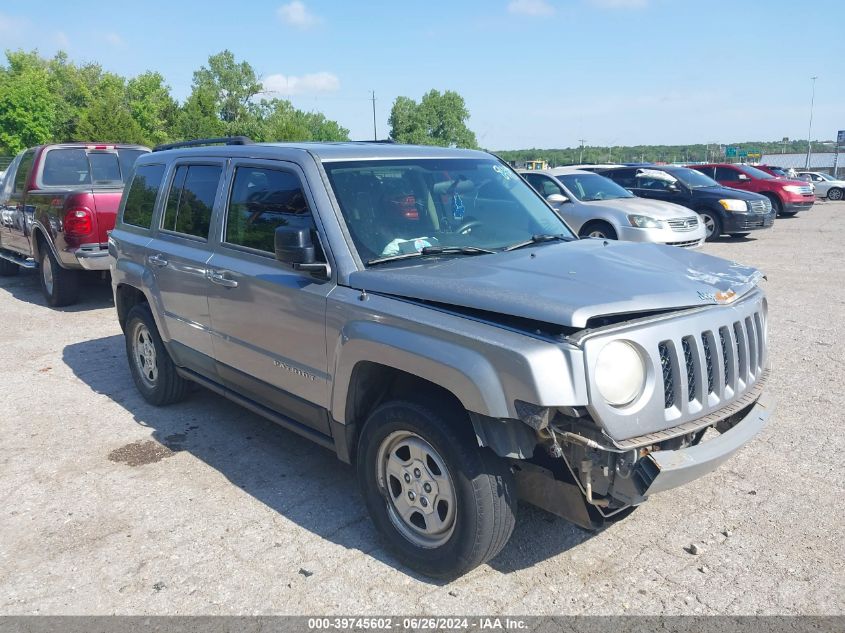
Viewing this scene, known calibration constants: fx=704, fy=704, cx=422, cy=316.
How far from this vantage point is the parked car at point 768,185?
21.6 metres

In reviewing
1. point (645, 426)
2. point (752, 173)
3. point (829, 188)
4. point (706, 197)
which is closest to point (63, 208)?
point (645, 426)

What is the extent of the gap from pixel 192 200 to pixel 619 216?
26.4 feet

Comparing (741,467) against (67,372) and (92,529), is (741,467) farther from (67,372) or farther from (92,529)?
(67,372)

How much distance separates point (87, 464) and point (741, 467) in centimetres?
417

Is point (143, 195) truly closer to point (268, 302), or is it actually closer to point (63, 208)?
point (268, 302)

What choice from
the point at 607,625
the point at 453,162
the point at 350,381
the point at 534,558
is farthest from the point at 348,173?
the point at 607,625

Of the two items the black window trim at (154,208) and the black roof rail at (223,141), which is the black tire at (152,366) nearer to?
the black window trim at (154,208)

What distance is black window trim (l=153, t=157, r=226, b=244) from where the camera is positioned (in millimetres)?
4531

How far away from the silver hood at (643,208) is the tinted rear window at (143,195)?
780 cm

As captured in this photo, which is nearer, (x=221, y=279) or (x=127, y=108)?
(x=221, y=279)

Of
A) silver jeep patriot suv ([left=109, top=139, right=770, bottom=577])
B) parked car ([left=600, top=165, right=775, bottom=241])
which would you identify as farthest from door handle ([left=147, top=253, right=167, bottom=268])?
parked car ([left=600, top=165, right=775, bottom=241])

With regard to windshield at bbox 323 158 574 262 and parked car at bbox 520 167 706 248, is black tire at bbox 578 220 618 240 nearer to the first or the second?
parked car at bbox 520 167 706 248

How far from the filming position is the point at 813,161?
5997cm

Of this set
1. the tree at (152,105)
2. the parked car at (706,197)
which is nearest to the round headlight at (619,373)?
the parked car at (706,197)
